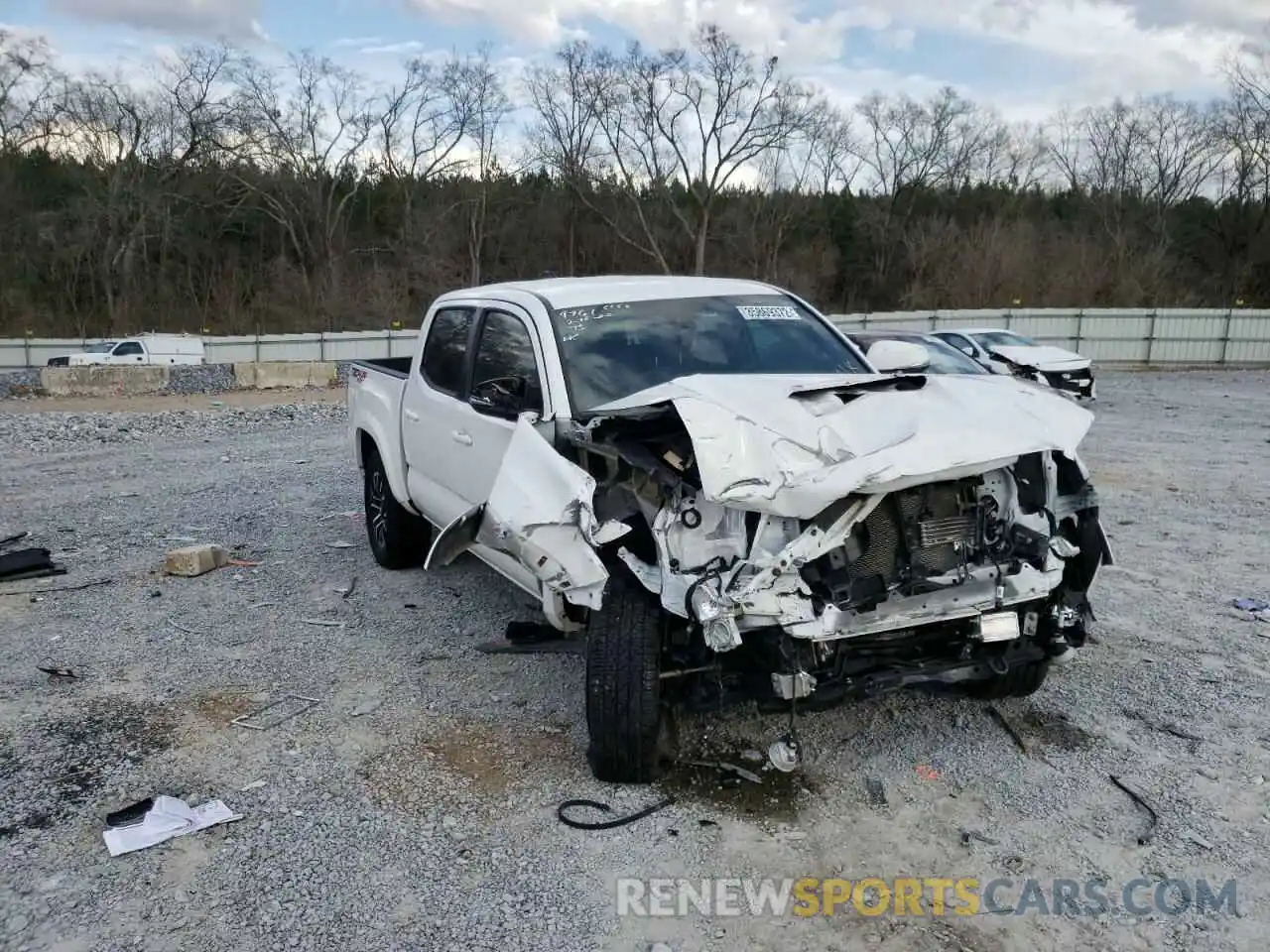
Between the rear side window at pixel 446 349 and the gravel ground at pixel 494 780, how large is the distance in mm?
1430

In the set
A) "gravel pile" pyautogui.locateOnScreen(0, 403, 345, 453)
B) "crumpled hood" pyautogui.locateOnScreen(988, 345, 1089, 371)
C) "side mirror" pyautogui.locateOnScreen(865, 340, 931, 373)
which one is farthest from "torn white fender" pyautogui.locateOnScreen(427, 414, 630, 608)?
"crumpled hood" pyautogui.locateOnScreen(988, 345, 1089, 371)

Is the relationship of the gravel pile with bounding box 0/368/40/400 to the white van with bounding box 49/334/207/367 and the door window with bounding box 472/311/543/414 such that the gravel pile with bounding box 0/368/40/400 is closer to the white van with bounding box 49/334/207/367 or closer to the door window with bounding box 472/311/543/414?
the white van with bounding box 49/334/207/367

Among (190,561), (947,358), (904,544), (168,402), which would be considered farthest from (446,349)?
(168,402)

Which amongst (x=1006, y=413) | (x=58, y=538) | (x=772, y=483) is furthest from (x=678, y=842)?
(x=58, y=538)

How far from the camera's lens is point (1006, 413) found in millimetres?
3820

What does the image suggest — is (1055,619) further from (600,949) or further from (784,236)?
(784,236)

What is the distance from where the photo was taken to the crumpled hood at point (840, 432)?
3355 millimetres

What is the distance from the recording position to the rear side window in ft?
18.5

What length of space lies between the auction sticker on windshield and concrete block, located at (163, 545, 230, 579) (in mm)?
4252

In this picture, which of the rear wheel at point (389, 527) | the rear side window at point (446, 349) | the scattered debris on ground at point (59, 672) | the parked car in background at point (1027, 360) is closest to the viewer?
the scattered debris on ground at point (59, 672)

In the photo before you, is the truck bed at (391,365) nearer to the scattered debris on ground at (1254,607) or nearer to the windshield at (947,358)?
the scattered debris on ground at (1254,607)

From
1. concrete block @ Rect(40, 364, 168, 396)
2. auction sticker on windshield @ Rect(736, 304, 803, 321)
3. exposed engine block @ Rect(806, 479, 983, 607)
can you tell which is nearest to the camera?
exposed engine block @ Rect(806, 479, 983, 607)

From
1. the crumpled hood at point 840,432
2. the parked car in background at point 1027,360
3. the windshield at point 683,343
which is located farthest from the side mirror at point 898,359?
the parked car in background at point 1027,360

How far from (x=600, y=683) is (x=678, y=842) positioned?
628 millimetres
